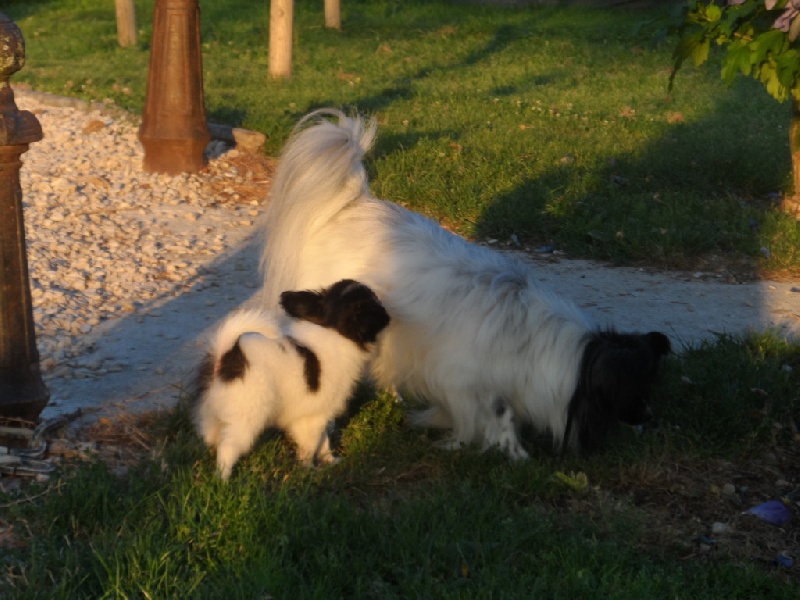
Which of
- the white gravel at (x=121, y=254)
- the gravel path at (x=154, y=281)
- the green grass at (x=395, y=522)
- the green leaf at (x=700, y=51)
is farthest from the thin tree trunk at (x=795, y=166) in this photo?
the white gravel at (x=121, y=254)

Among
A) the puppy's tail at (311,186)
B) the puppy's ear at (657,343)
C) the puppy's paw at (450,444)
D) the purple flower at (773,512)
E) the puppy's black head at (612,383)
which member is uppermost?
the puppy's tail at (311,186)

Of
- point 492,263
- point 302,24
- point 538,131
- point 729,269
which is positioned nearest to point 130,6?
point 302,24

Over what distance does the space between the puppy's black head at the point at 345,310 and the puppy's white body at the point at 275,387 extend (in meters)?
→ 0.04

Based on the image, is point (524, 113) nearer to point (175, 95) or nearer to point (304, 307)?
point (175, 95)

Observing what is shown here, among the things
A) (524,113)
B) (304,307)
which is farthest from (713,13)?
Answer: (524,113)

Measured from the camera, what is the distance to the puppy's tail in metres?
4.62

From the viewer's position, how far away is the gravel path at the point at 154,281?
16.3 ft

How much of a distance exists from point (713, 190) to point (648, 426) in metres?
4.13

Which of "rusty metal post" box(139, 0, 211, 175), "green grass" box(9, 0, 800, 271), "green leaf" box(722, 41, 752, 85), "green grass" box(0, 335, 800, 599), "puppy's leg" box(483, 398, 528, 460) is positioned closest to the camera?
"green grass" box(0, 335, 800, 599)

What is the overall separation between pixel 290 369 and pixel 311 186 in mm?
1116

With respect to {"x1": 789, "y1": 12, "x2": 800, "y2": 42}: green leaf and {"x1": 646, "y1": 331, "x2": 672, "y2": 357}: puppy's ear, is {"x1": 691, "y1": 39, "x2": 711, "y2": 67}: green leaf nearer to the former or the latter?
{"x1": 789, "y1": 12, "x2": 800, "y2": 42}: green leaf

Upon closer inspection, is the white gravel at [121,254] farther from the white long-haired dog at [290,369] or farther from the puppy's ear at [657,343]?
the puppy's ear at [657,343]

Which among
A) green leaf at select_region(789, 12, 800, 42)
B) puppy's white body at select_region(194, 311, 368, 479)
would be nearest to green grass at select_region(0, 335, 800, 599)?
puppy's white body at select_region(194, 311, 368, 479)

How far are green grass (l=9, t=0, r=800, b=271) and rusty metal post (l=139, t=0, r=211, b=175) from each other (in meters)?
0.99
